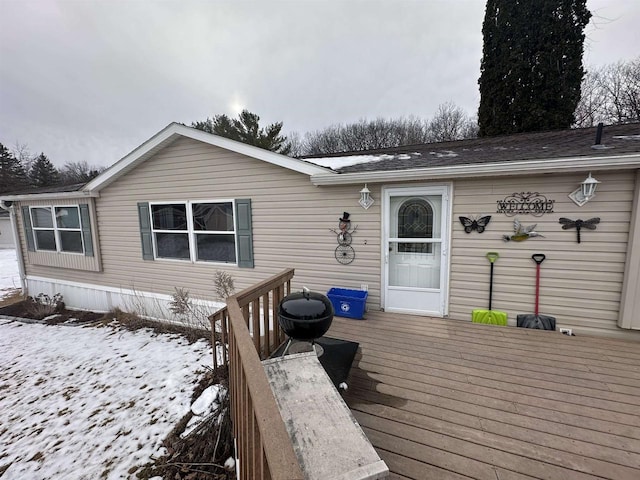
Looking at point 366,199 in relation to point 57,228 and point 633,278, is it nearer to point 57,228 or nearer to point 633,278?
point 633,278

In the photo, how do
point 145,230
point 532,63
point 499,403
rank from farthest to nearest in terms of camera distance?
point 532,63
point 145,230
point 499,403

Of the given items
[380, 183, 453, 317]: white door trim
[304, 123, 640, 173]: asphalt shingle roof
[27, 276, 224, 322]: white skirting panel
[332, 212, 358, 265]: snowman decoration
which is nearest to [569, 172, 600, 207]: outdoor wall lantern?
[304, 123, 640, 173]: asphalt shingle roof

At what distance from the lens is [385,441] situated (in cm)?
181

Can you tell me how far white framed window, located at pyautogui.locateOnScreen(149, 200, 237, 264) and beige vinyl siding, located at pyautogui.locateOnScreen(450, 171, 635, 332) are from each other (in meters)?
4.14

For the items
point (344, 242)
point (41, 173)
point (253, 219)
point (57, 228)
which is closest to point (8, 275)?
point (57, 228)

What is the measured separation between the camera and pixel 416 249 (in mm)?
4066

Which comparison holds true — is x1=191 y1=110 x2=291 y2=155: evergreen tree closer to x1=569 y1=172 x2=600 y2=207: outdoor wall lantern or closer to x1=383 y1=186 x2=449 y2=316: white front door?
x1=383 y1=186 x2=449 y2=316: white front door

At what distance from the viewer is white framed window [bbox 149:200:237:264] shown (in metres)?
5.38

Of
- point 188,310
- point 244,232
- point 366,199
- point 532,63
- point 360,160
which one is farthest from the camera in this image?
point 532,63

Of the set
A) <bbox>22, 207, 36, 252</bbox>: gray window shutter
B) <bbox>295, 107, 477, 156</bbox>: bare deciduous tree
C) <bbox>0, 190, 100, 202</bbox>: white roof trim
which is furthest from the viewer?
<bbox>295, 107, 477, 156</bbox>: bare deciduous tree

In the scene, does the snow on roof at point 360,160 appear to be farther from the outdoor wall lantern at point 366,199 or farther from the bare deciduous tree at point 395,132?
the bare deciduous tree at point 395,132

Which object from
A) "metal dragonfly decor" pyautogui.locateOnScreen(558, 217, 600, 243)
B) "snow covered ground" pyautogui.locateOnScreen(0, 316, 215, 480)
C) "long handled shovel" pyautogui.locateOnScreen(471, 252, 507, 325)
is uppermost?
"metal dragonfly decor" pyautogui.locateOnScreen(558, 217, 600, 243)

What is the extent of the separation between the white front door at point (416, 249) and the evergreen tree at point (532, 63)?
789 centimetres

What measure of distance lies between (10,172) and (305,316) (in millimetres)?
36141
